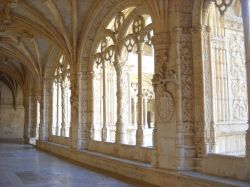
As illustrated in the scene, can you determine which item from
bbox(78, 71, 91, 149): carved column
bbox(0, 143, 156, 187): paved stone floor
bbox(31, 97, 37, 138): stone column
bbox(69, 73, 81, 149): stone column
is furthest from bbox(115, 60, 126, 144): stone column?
bbox(31, 97, 37, 138): stone column

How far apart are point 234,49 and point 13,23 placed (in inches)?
289

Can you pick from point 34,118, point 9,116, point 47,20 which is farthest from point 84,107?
point 9,116

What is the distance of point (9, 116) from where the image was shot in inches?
927

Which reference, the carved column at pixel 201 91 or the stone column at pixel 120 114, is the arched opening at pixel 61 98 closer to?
the stone column at pixel 120 114

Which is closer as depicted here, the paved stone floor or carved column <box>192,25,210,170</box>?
carved column <box>192,25,210,170</box>

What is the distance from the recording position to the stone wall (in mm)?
23375

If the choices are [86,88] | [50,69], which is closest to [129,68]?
[86,88]

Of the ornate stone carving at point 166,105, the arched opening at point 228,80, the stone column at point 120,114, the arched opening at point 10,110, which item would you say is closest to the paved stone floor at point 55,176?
the stone column at point 120,114

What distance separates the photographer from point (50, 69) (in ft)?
45.4

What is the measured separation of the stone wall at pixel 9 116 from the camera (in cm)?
2338

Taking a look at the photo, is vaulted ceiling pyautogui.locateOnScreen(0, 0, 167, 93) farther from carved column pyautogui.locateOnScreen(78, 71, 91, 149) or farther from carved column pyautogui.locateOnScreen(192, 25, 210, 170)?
carved column pyautogui.locateOnScreen(192, 25, 210, 170)

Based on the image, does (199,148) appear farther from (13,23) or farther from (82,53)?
(13,23)

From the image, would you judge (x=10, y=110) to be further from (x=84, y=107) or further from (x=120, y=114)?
(x=120, y=114)

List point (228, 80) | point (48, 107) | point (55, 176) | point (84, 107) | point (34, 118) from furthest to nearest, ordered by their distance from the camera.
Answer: point (34, 118) → point (48, 107) → point (84, 107) → point (55, 176) → point (228, 80)
